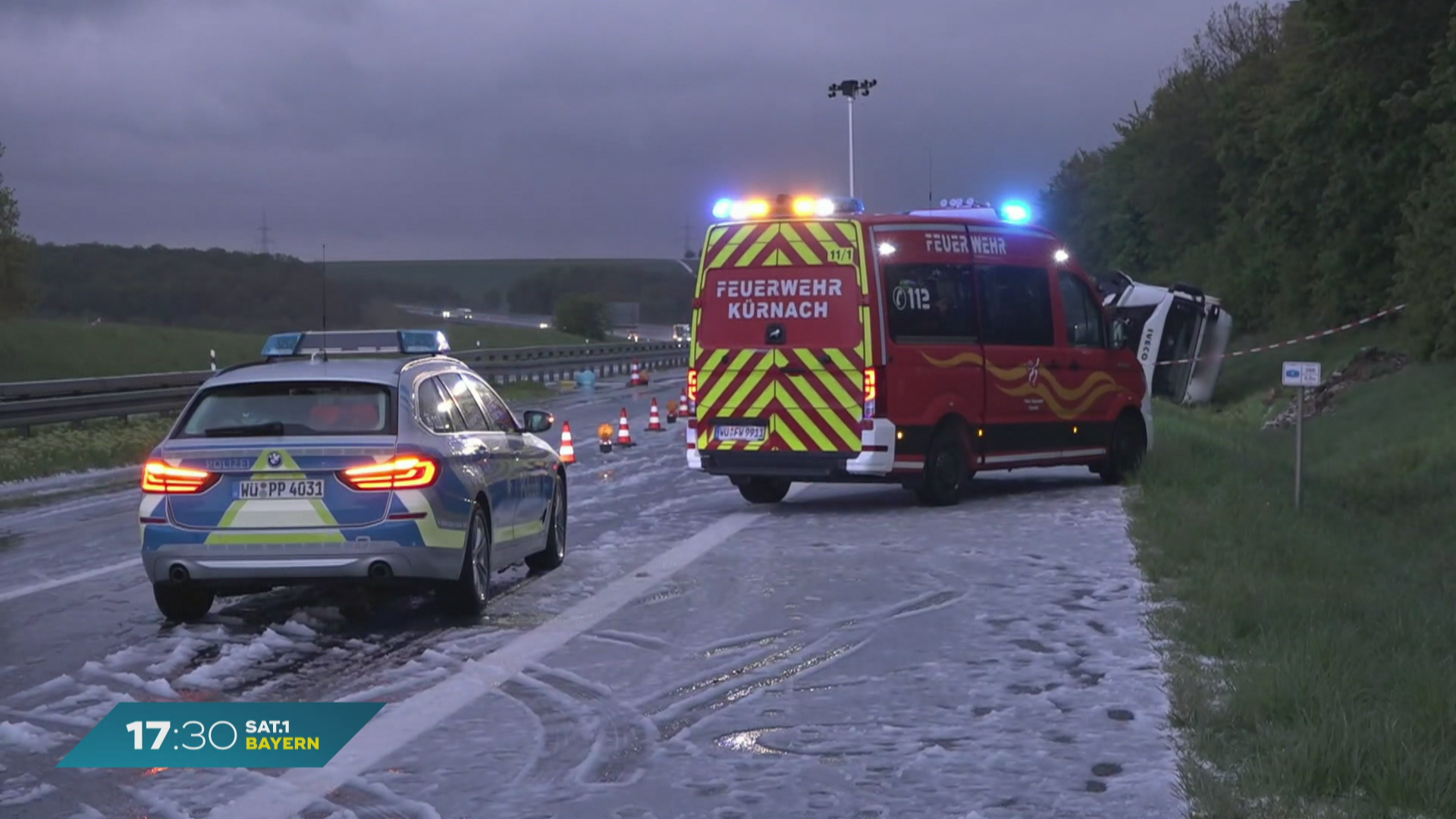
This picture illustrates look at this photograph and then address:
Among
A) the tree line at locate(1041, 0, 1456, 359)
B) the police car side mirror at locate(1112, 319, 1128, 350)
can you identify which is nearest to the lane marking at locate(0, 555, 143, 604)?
the police car side mirror at locate(1112, 319, 1128, 350)

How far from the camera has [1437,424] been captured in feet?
87.9

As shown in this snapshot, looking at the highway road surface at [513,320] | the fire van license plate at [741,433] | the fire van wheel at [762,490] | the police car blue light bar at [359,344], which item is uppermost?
the highway road surface at [513,320]

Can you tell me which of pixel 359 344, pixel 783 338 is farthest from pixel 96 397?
pixel 359 344

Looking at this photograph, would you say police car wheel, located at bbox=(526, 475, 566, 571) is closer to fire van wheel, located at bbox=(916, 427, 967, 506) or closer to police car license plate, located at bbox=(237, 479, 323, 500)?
police car license plate, located at bbox=(237, 479, 323, 500)

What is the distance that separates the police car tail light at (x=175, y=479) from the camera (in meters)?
9.36

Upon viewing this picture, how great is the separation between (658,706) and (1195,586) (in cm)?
378

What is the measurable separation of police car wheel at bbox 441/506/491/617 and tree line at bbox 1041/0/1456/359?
24465 millimetres

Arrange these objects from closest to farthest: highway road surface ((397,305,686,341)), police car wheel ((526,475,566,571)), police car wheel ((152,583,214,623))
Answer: police car wheel ((152,583,214,623)) < police car wheel ((526,475,566,571)) < highway road surface ((397,305,686,341))

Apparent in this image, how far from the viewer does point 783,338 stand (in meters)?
15.1

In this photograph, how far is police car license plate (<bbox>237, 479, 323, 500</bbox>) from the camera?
9281 millimetres

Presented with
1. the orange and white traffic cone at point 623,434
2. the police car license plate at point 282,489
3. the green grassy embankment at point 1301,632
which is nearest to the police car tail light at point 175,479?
the police car license plate at point 282,489

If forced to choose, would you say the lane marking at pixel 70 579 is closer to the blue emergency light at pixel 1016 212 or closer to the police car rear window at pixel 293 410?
the police car rear window at pixel 293 410

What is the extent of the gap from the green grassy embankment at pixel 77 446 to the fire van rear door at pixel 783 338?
10.5 metres

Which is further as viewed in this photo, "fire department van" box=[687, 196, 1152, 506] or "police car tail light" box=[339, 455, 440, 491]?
"fire department van" box=[687, 196, 1152, 506]
